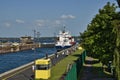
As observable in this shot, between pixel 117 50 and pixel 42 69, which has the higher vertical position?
pixel 117 50

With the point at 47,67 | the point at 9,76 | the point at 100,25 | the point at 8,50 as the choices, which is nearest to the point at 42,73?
the point at 47,67

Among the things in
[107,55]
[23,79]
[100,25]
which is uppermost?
[100,25]

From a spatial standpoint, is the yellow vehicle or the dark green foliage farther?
the yellow vehicle

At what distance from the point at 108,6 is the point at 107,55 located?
1391 centimetres

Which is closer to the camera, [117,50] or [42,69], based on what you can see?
[117,50]

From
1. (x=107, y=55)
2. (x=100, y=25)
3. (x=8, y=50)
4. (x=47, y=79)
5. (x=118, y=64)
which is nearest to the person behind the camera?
(x=118, y=64)

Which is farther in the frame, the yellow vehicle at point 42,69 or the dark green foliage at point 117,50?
the yellow vehicle at point 42,69

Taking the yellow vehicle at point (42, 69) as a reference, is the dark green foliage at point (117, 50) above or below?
above

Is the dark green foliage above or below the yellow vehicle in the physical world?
above

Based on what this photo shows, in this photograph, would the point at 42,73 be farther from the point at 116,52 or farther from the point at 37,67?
the point at 116,52

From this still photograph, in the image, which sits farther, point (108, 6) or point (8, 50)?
point (8, 50)

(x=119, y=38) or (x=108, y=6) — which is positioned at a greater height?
(x=108, y=6)

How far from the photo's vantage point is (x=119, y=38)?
70.3 feet

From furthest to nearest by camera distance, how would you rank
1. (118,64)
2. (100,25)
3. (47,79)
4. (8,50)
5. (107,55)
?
1. (8,50)
2. (100,25)
3. (107,55)
4. (47,79)
5. (118,64)
